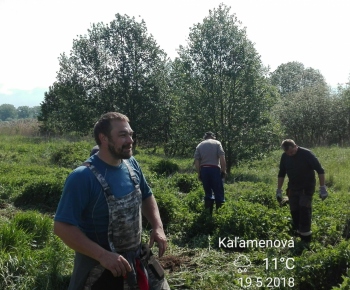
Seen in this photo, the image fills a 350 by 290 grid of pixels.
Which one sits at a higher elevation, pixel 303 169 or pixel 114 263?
pixel 303 169

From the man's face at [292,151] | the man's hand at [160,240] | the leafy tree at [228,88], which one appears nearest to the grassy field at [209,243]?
the man's face at [292,151]

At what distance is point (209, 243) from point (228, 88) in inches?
512

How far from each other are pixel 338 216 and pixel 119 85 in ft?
70.1

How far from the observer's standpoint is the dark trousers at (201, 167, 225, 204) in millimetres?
8688

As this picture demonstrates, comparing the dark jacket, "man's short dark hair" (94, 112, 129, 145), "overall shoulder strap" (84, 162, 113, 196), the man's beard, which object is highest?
"man's short dark hair" (94, 112, 129, 145)

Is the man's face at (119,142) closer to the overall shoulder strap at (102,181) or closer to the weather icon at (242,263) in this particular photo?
the overall shoulder strap at (102,181)

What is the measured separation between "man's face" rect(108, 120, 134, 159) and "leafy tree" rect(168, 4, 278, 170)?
16.0 meters

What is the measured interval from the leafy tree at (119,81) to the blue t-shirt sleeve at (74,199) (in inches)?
953

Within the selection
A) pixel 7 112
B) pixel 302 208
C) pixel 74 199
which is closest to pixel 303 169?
pixel 302 208

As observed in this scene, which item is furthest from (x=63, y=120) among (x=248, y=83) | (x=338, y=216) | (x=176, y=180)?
(x=338, y=216)

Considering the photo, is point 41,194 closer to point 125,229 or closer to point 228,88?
point 125,229

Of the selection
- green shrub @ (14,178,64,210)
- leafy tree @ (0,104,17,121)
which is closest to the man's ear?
green shrub @ (14,178,64,210)

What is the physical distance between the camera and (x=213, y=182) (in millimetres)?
8719

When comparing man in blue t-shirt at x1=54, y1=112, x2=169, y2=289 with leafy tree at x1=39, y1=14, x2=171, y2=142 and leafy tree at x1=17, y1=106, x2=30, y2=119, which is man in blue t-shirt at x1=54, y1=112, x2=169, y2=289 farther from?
leafy tree at x1=17, y1=106, x2=30, y2=119
